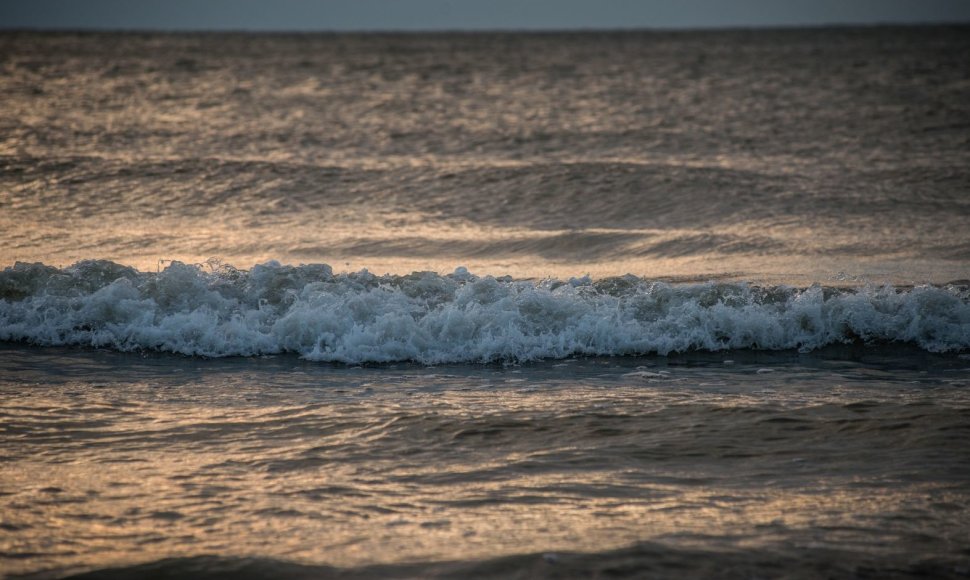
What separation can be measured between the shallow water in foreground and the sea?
24 millimetres

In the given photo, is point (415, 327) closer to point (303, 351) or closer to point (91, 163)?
point (303, 351)

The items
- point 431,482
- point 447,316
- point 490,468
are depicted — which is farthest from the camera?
point 447,316

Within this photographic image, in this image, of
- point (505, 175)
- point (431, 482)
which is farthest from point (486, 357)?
point (505, 175)

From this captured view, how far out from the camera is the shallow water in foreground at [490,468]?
4.40m

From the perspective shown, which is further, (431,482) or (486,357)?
(486,357)

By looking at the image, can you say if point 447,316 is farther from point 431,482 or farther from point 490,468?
point 431,482

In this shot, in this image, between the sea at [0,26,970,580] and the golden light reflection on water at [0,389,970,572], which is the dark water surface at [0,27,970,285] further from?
the golden light reflection on water at [0,389,970,572]

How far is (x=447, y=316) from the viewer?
8617mm

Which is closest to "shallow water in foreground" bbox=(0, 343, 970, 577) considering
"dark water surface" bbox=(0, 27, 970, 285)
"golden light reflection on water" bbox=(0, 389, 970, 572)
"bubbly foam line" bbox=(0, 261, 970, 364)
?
"golden light reflection on water" bbox=(0, 389, 970, 572)

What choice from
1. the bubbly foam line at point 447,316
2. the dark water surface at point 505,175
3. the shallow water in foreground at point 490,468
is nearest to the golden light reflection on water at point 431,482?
the shallow water in foreground at point 490,468

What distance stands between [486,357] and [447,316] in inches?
25.0

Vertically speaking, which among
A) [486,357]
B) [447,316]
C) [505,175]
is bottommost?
[486,357]

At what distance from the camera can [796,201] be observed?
14.8 meters

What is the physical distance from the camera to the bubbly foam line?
8398mm
